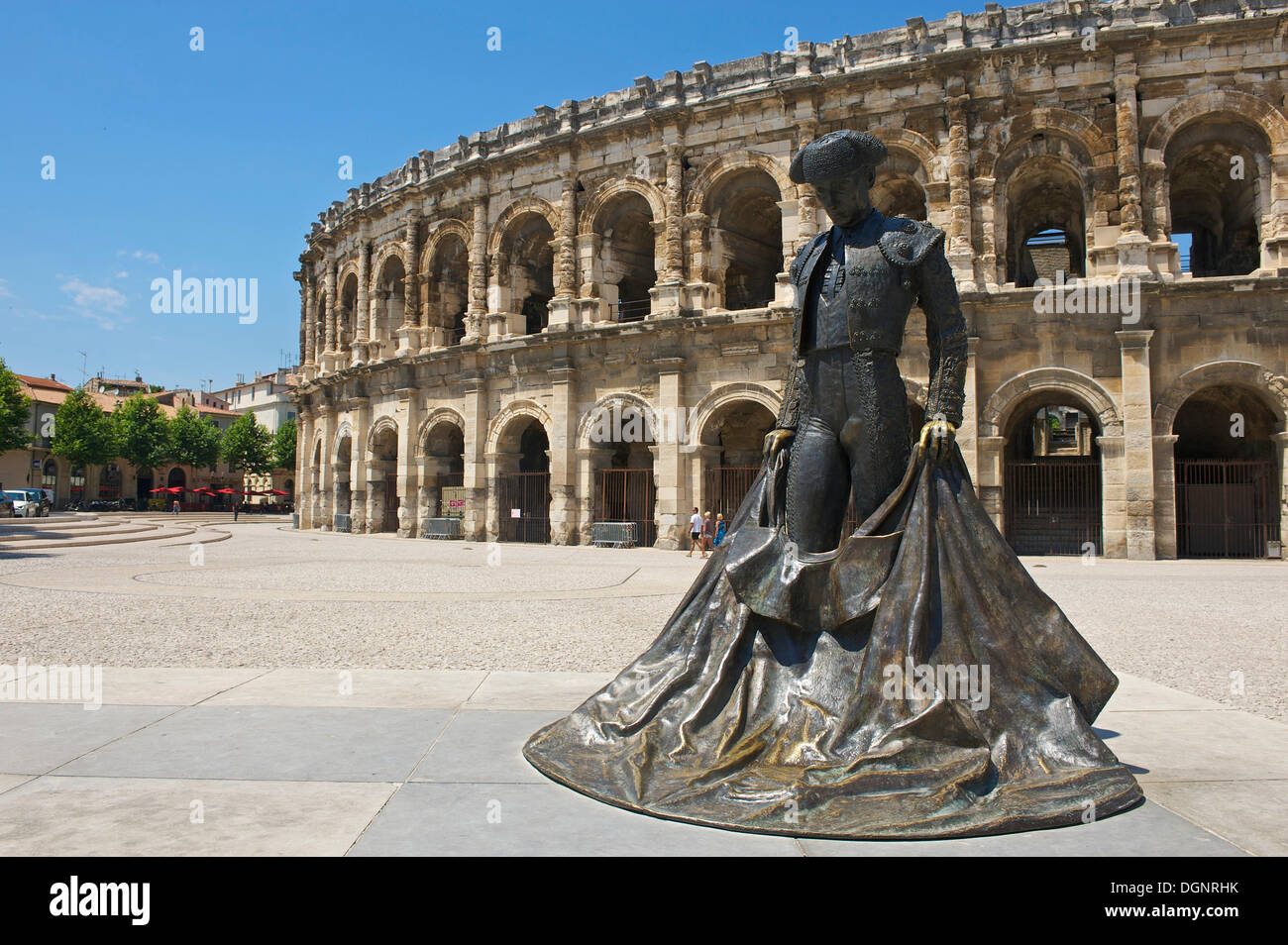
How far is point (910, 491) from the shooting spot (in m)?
3.40

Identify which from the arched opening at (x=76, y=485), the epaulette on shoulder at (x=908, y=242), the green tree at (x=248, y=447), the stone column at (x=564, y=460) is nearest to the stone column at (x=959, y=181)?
the stone column at (x=564, y=460)

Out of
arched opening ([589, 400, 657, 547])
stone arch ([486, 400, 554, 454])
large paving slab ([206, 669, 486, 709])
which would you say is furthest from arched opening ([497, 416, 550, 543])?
large paving slab ([206, 669, 486, 709])

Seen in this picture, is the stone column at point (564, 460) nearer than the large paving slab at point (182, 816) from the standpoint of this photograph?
No

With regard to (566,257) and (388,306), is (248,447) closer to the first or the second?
(388,306)

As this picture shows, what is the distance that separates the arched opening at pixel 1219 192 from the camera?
16.8 meters

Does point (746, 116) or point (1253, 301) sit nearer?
point (1253, 301)

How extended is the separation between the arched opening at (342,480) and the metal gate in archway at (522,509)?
27.5 feet

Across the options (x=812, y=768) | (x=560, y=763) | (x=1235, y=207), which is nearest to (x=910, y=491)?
(x=812, y=768)

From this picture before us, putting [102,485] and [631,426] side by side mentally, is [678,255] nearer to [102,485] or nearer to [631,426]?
[631,426]

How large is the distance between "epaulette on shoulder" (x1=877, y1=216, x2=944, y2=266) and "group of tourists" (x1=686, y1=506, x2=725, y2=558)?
1361 cm

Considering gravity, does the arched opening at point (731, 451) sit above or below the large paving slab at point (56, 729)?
above

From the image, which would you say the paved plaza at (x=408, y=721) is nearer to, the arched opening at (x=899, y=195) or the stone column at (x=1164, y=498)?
the stone column at (x=1164, y=498)

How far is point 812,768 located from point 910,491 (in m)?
1.20

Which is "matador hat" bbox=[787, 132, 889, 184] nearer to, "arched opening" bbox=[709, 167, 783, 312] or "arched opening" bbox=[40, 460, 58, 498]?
"arched opening" bbox=[709, 167, 783, 312]
